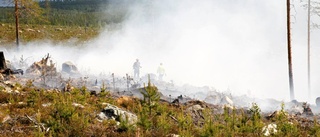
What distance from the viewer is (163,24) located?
6259 cm

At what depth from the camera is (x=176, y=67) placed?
37875 mm

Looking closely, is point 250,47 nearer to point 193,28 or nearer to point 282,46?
point 282,46

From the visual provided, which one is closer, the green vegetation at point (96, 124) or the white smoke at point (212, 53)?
the green vegetation at point (96, 124)

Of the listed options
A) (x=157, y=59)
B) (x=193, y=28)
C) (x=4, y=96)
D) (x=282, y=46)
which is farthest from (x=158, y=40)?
(x=4, y=96)

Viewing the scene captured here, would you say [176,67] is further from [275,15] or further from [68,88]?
[275,15]

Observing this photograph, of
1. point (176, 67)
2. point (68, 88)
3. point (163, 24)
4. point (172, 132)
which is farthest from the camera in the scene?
point (163, 24)

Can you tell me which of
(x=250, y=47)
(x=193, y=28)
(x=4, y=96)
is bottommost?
(x=4, y=96)

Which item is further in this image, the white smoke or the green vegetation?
the white smoke

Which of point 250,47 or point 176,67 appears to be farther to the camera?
point 250,47

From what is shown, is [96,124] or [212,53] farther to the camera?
[212,53]

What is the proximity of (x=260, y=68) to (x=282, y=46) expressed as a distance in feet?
37.9

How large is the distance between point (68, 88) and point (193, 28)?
4200 centimetres

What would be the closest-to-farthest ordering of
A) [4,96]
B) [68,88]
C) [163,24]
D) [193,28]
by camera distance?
[4,96]
[68,88]
[193,28]
[163,24]

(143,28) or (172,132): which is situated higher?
(143,28)
